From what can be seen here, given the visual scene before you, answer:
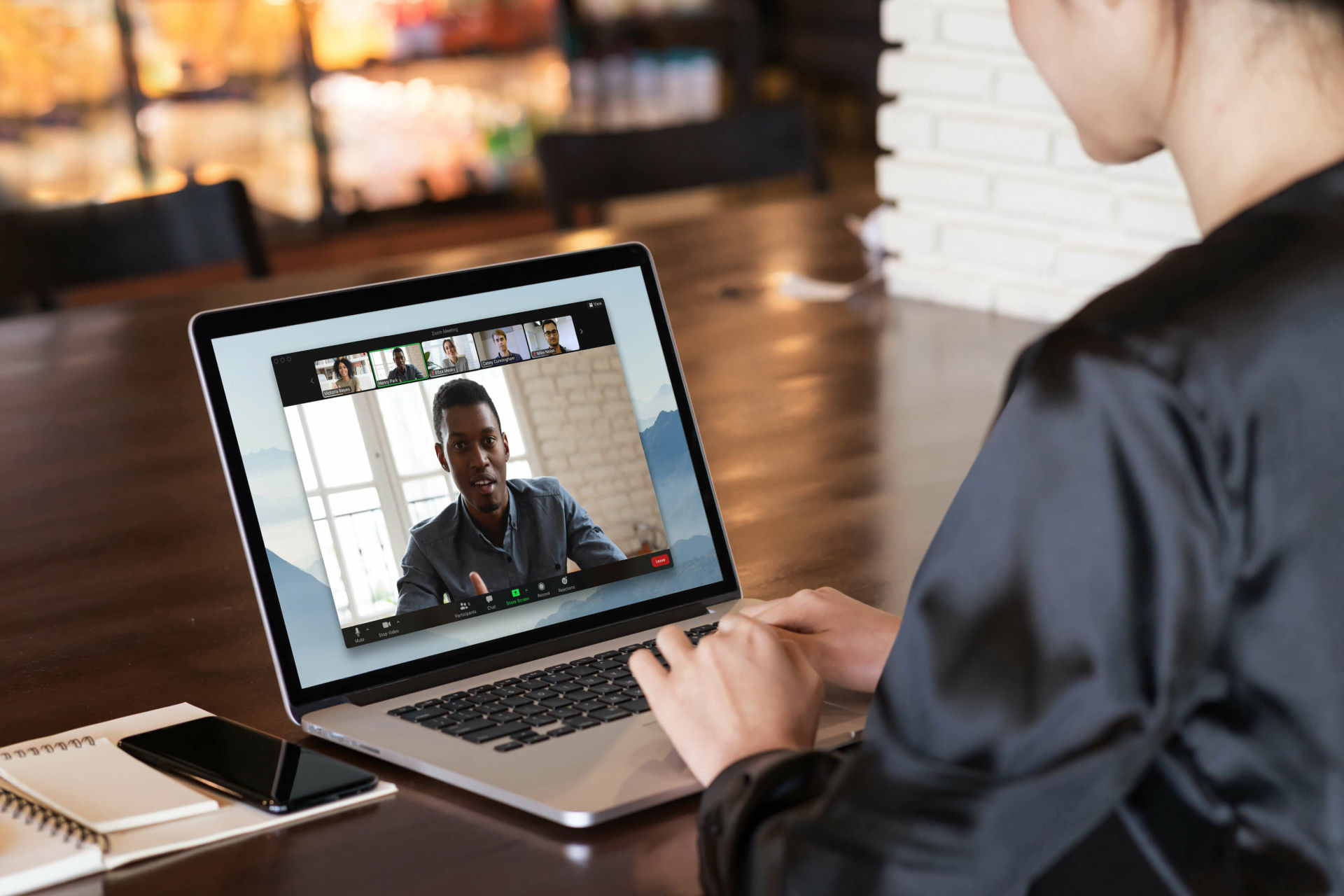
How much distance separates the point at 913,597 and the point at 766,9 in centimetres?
620

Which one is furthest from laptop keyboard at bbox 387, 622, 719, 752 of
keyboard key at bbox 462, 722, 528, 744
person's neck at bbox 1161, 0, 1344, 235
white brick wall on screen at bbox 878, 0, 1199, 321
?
white brick wall on screen at bbox 878, 0, 1199, 321

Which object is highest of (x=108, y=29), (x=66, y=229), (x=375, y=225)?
(x=108, y=29)

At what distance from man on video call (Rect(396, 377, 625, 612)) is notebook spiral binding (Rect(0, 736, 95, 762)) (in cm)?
18

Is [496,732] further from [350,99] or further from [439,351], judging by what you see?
[350,99]

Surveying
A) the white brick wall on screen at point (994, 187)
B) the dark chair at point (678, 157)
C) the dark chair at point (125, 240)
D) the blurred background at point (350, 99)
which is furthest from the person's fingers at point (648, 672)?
the blurred background at point (350, 99)

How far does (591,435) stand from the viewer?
0.84 m

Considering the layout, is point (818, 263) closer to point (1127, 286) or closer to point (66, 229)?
point (66, 229)

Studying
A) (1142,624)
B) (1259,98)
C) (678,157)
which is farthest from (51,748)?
(678,157)

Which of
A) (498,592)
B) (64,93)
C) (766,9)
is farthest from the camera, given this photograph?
(766,9)

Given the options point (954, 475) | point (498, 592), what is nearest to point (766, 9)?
point (954, 475)

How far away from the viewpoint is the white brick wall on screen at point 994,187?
1.59m

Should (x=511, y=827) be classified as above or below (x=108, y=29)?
below

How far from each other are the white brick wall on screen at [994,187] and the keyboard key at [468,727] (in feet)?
3.62

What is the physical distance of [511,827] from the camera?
65cm
